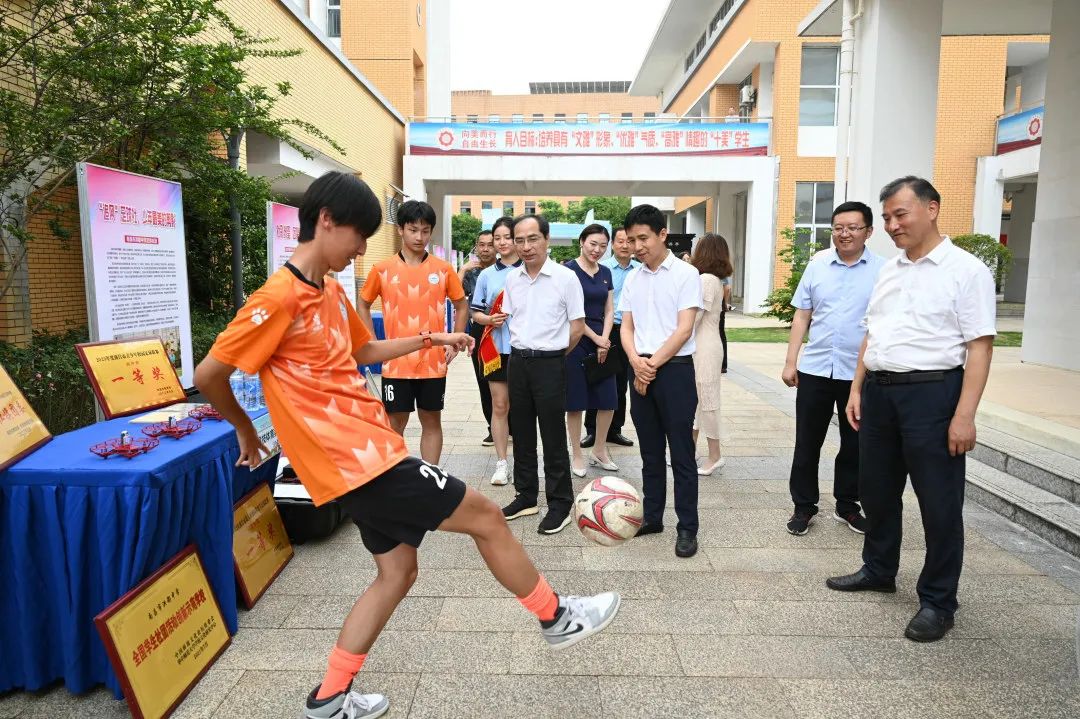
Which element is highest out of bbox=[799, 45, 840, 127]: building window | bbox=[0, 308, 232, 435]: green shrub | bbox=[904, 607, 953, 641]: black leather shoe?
bbox=[799, 45, 840, 127]: building window

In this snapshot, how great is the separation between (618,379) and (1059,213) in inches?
259

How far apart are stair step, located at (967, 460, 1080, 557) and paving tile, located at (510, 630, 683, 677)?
268 centimetres

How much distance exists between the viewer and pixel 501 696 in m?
2.47

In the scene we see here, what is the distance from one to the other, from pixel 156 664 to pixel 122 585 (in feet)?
0.96

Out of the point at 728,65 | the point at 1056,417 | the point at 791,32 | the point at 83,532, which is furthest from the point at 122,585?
the point at 728,65

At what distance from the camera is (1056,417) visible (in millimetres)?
5770

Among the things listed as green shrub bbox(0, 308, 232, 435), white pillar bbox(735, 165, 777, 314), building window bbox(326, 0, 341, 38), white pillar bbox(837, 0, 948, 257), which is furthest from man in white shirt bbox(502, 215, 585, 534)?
building window bbox(326, 0, 341, 38)

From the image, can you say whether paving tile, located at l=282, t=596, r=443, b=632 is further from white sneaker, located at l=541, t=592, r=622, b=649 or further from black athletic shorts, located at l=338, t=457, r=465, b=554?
black athletic shorts, located at l=338, t=457, r=465, b=554

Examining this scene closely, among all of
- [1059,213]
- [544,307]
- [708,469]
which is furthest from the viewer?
[1059,213]

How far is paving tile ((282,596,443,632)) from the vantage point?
3004 millimetres

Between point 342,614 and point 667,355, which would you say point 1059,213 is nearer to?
point 667,355

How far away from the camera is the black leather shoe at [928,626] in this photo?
9.46ft

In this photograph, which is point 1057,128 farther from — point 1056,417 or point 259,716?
point 259,716

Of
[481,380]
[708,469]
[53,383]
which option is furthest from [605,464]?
[53,383]
